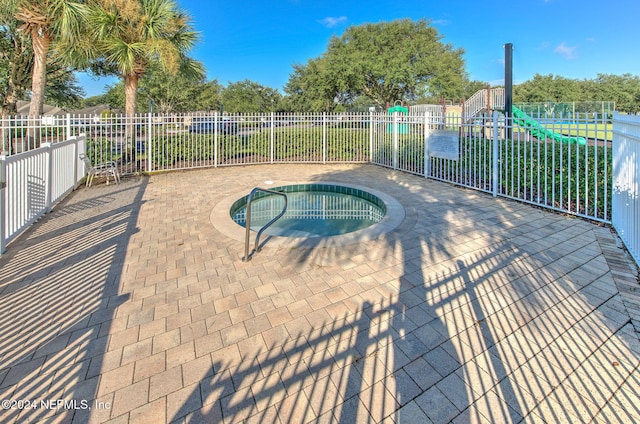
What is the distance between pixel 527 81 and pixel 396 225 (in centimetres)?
5953

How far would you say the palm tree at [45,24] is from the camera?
30.8ft

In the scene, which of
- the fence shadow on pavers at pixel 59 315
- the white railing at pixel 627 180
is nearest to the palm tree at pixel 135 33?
the fence shadow on pavers at pixel 59 315

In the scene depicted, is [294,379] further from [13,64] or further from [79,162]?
[13,64]

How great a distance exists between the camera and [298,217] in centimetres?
661

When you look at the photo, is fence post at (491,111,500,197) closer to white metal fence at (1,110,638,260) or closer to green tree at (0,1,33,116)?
white metal fence at (1,110,638,260)

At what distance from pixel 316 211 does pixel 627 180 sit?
16.2 ft

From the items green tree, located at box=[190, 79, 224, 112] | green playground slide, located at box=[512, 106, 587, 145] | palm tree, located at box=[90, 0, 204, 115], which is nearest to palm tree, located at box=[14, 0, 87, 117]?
palm tree, located at box=[90, 0, 204, 115]

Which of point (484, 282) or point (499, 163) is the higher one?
point (499, 163)

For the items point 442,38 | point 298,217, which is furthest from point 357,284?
point 442,38

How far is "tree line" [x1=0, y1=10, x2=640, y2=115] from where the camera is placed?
1007cm

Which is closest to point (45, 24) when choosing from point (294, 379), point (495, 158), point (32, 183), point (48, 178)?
point (48, 178)

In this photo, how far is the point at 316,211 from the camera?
704cm

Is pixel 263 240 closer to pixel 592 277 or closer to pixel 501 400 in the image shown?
pixel 501 400

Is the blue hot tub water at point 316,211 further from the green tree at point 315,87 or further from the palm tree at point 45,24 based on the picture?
the green tree at point 315,87
